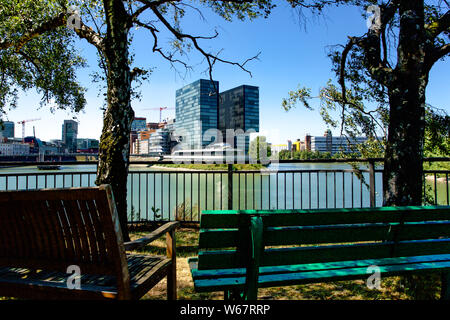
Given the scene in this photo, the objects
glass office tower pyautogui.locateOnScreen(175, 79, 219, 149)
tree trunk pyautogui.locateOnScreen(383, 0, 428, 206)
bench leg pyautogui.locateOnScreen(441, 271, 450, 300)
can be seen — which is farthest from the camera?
glass office tower pyautogui.locateOnScreen(175, 79, 219, 149)

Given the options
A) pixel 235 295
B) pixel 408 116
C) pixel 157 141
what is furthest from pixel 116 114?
pixel 157 141

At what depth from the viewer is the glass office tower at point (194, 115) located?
60203 millimetres

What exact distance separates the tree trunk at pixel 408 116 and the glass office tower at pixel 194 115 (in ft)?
166

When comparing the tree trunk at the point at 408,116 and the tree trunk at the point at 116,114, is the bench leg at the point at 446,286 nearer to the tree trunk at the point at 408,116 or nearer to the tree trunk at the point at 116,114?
the tree trunk at the point at 408,116

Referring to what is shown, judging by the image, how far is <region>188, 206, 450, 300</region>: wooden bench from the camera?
1.63 metres

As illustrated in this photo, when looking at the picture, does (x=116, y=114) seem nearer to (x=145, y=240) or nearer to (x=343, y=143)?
(x=145, y=240)

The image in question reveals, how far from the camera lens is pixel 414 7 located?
288 cm

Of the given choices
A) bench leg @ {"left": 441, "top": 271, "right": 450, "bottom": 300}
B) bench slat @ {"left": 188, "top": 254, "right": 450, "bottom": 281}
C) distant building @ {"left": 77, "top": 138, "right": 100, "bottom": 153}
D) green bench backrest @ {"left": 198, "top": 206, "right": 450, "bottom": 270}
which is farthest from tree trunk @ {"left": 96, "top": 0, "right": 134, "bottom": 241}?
bench leg @ {"left": 441, "top": 271, "right": 450, "bottom": 300}

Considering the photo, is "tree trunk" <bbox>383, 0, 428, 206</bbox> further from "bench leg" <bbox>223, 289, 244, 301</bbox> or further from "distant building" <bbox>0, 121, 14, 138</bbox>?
"distant building" <bbox>0, 121, 14, 138</bbox>

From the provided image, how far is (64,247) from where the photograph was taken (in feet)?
5.24

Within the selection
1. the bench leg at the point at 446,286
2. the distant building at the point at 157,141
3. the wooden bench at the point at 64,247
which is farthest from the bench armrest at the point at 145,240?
the distant building at the point at 157,141

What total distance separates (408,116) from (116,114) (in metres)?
3.55

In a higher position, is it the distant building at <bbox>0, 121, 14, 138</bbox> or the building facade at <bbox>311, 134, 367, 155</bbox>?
the distant building at <bbox>0, 121, 14, 138</bbox>

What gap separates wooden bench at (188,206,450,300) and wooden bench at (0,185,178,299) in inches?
18.3
